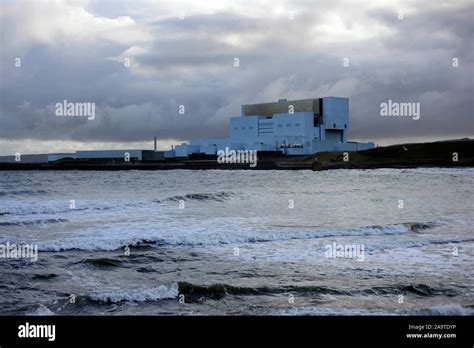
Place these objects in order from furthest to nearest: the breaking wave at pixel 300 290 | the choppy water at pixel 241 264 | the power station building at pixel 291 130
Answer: the power station building at pixel 291 130 < the breaking wave at pixel 300 290 < the choppy water at pixel 241 264

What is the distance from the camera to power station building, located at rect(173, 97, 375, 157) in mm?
94288

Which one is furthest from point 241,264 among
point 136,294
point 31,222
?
point 31,222

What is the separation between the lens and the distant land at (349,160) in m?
85.2

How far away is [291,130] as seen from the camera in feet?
311

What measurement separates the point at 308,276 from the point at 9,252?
6.85 metres
